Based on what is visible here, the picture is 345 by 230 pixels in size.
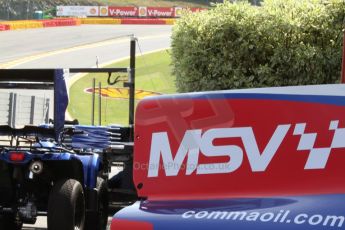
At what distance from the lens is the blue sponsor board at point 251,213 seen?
288 cm

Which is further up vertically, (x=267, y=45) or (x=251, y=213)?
(x=267, y=45)

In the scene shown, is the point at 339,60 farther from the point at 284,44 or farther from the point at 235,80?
the point at 235,80

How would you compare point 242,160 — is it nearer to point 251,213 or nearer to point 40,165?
point 251,213

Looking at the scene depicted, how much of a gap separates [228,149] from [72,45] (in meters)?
44.7

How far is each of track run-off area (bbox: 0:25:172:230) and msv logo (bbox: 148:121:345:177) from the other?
30.0 m

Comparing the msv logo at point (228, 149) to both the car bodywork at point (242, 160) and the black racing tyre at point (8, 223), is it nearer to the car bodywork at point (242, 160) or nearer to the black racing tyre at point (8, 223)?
the car bodywork at point (242, 160)

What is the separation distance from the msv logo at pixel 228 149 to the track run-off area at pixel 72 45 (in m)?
30.0

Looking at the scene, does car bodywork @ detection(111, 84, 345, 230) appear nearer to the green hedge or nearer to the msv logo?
the msv logo

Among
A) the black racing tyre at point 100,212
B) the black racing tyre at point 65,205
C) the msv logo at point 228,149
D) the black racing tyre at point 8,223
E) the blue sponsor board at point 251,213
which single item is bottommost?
the black racing tyre at point 8,223

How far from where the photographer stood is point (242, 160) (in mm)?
3127

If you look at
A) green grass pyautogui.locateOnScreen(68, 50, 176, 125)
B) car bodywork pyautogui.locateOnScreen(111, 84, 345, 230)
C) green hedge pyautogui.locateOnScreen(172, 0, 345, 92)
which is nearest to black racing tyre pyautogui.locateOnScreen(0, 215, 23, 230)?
green hedge pyautogui.locateOnScreen(172, 0, 345, 92)

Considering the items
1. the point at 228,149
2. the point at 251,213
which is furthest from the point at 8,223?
the point at 251,213

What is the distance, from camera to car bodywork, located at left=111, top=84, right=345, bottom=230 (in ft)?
9.80

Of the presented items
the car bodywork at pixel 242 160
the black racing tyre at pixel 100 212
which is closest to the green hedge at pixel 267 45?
the black racing tyre at pixel 100 212
